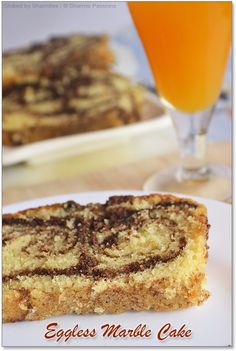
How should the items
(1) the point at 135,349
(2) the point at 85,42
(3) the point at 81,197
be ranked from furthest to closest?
1. (2) the point at 85,42
2. (3) the point at 81,197
3. (1) the point at 135,349

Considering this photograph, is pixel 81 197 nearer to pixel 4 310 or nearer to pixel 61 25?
pixel 4 310

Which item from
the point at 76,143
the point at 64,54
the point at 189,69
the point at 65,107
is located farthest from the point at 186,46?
the point at 64,54

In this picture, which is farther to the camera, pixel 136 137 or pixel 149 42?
pixel 136 137

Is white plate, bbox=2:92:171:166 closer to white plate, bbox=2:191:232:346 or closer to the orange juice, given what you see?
the orange juice

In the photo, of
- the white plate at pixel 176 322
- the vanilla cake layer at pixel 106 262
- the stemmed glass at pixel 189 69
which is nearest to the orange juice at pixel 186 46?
the stemmed glass at pixel 189 69

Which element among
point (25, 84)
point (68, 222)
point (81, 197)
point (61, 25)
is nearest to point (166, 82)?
point (81, 197)

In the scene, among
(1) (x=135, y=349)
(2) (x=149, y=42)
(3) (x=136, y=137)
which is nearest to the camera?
(1) (x=135, y=349)

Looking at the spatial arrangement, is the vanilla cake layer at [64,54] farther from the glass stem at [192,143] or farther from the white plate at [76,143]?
the glass stem at [192,143]
